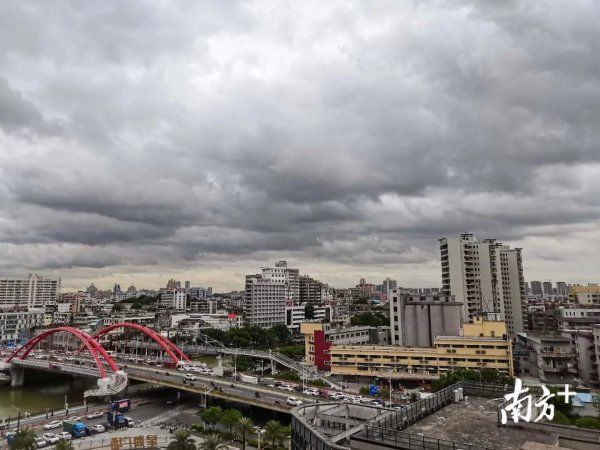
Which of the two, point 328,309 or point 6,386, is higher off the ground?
point 328,309

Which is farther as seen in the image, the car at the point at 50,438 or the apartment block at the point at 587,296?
the apartment block at the point at 587,296

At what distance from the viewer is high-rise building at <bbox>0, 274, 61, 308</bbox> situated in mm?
165875

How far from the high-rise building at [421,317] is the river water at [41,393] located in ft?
161

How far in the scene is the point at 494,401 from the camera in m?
21.3

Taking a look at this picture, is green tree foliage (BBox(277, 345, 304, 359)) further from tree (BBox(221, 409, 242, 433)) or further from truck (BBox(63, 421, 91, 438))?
truck (BBox(63, 421, 91, 438))

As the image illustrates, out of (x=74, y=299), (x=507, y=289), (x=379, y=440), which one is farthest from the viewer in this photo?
(x=74, y=299)

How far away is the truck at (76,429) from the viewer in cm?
4247

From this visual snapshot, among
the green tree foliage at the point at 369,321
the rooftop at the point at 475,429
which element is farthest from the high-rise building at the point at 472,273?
the rooftop at the point at 475,429

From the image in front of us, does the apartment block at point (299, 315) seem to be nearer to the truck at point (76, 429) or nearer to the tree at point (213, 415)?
the tree at point (213, 415)

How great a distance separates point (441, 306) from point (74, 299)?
526 feet

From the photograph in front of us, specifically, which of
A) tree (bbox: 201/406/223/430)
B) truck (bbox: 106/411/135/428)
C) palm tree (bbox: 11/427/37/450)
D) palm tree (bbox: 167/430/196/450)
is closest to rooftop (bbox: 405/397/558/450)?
palm tree (bbox: 167/430/196/450)

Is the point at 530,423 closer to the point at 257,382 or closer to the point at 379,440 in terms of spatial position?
the point at 379,440

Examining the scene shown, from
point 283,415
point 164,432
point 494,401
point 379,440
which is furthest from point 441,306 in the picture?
point 379,440

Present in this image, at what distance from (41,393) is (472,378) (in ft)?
203
